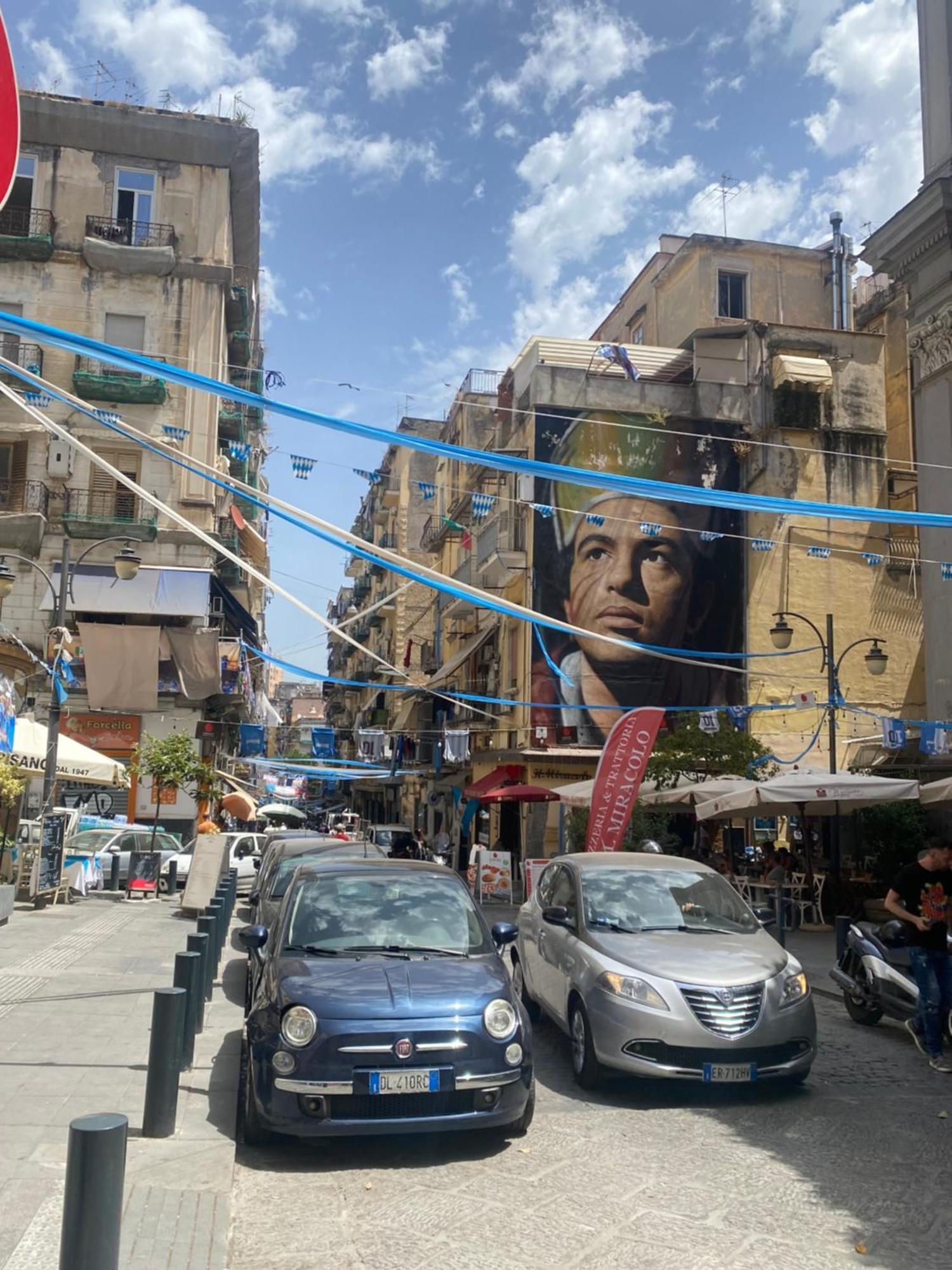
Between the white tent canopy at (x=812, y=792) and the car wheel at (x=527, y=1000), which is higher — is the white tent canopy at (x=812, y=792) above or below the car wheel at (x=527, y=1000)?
above

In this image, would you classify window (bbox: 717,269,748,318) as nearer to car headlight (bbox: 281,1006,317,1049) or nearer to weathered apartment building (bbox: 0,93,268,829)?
weathered apartment building (bbox: 0,93,268,829)

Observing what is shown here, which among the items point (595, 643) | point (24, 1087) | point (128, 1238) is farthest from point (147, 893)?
point (128, 1238)

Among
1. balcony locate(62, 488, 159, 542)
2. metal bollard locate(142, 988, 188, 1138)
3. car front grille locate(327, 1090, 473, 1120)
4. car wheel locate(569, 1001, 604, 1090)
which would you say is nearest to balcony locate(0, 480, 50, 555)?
balcony locate(62, 488, 159, 542)

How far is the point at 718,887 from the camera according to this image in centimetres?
932

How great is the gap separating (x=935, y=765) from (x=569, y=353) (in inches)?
741

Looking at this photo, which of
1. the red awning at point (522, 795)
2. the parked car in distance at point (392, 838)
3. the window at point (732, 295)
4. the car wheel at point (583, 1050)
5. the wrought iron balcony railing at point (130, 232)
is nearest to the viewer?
the car wheel at point (583, 1050)

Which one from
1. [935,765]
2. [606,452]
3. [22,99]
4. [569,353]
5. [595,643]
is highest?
[22,99]

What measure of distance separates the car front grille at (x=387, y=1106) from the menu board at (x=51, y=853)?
14.1 meters

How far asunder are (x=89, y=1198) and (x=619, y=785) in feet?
43.0

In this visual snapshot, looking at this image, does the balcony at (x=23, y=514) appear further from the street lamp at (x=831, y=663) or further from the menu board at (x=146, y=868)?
the street lamp at (x=831, y=663)

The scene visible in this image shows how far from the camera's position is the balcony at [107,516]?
108 ft

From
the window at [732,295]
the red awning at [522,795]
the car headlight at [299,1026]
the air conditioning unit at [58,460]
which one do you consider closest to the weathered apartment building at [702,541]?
the window at [732,295]

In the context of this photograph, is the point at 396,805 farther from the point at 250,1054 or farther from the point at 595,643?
the point at 250,1054

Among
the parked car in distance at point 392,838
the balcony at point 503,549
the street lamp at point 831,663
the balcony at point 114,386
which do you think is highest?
the balcony at point 114,386
